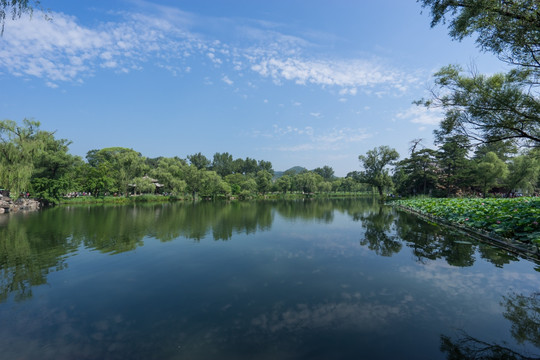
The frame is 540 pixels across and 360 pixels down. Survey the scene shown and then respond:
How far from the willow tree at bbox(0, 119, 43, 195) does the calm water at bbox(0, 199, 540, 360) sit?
69.0ft

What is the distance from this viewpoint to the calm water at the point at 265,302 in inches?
143

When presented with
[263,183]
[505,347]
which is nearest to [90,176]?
[263,183]

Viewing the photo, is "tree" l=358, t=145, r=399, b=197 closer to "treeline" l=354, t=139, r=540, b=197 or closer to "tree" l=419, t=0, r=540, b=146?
"treeline" l=354, t=139, r=540, b=197

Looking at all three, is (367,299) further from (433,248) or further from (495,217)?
(495,217)

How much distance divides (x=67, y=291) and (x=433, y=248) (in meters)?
12.0

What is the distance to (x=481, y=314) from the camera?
4.49m

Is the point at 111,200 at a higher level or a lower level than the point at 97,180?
lower

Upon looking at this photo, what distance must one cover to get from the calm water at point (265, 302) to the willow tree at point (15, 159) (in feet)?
69.0

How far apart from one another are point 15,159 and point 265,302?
3343 centimetres

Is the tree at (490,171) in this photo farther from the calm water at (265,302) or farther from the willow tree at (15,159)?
the willow tree at (15,159)

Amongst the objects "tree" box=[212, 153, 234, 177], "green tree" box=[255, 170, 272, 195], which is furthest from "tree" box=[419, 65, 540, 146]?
"tree" box=[212, 153, 234, 177]

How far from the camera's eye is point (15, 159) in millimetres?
24844

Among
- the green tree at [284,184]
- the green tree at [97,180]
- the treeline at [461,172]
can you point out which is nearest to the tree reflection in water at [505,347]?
the treeline at [461,172]

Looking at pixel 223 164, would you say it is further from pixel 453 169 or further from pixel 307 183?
pixel 453 169
